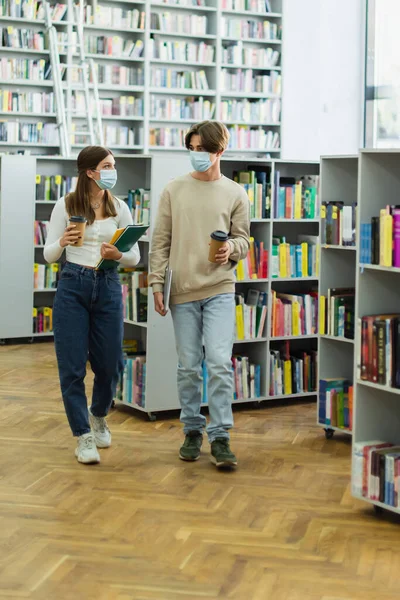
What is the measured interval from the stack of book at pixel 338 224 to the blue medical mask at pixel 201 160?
3.11ft

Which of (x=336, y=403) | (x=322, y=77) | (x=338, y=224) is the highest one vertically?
(x=322, y=77)

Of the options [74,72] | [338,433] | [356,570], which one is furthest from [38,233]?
[356,570]

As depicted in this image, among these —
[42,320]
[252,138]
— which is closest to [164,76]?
[252,138]

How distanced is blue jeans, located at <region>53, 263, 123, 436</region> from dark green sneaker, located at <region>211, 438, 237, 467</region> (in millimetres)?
613

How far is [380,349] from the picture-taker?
Answer: 3791mm

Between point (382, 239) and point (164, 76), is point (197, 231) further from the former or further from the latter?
point (164, 76)

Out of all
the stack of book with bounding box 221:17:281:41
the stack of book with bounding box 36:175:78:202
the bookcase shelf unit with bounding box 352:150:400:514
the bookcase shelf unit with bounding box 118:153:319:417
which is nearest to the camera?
the bookcase shelf unit with bounding box 352:150:400:514

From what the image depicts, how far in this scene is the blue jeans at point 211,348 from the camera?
4.48 m

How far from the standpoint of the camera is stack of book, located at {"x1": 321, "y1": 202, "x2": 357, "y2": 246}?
16.6 feet

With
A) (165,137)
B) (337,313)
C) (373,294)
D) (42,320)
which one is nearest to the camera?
(373,294)

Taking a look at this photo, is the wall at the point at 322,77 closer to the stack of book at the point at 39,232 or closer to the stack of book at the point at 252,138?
the stack of book at the point at 252,138

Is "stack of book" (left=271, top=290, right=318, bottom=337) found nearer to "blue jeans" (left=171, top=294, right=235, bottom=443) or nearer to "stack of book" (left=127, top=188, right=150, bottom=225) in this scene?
"stack of book" (left=127, top=188, right=150, bottom=225)

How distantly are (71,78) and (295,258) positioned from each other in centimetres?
567

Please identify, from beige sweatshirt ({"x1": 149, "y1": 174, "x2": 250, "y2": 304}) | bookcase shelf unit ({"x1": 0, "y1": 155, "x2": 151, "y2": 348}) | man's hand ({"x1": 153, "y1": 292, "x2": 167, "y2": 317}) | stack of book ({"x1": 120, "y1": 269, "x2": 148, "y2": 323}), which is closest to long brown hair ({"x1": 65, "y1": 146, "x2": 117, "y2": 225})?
beige sweatshirt ({"x1": 149, "y1": 174, "x2": 250, "y2": 304})
